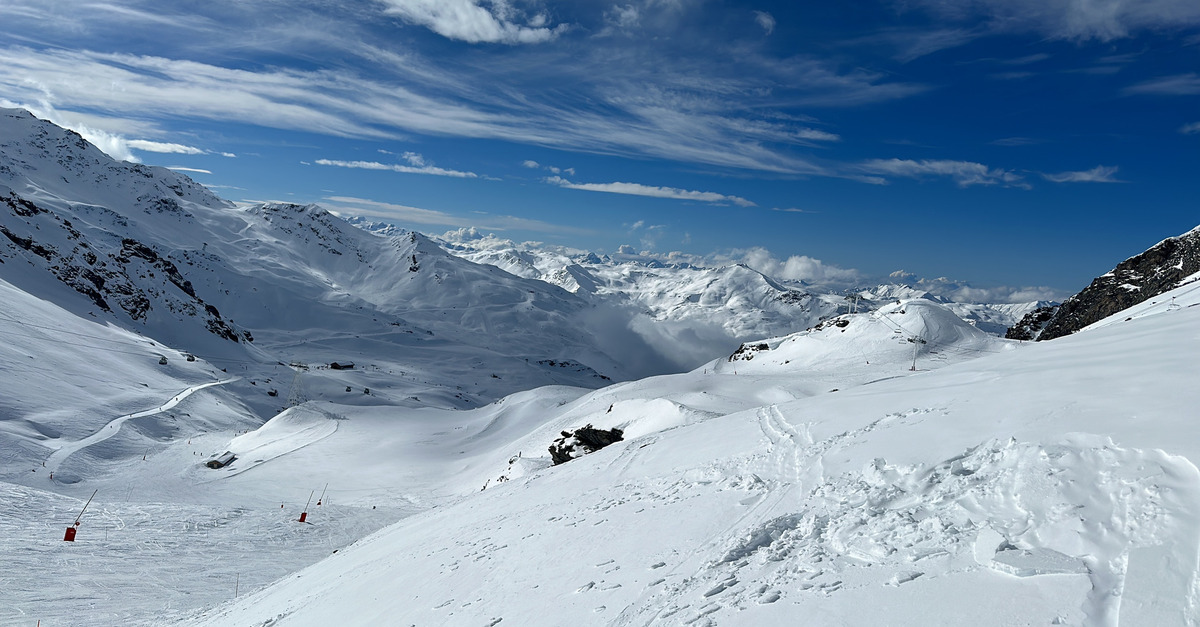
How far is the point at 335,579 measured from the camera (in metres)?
15.2

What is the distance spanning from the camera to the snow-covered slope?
20.0ft

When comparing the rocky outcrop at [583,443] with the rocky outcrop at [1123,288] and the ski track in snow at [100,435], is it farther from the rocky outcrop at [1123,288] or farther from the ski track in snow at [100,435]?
the rocky outcrop at [1123,288]

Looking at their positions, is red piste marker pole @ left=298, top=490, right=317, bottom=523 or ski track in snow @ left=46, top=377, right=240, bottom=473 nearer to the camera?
red piste marker pole @ left=298, top=490, right=317, bottom=523

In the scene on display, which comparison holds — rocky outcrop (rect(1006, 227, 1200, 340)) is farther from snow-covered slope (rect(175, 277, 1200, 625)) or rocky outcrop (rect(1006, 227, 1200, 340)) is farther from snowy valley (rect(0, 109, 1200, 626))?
snow-covered slope (rect(175, 277, 1200, 625))

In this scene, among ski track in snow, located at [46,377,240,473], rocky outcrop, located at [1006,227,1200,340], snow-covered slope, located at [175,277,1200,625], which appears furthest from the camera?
rocky outcrop, located at [1006,227,1200,340]

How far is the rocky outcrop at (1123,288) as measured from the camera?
59031mm

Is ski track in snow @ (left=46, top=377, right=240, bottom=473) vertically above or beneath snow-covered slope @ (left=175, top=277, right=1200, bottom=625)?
beneath

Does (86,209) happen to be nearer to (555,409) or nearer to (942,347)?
(555,409)

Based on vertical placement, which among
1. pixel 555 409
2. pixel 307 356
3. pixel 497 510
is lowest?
pixel 307 356

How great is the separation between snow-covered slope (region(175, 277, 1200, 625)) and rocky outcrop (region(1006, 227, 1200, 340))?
61.1m

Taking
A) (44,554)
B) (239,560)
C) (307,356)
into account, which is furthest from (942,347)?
(307,356)

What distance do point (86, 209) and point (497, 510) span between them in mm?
246347

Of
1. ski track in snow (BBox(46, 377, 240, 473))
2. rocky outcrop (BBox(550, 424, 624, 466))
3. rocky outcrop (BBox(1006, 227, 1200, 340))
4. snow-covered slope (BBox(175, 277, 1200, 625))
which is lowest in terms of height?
ski track in snow (BBox(46, 377, 240, 473))

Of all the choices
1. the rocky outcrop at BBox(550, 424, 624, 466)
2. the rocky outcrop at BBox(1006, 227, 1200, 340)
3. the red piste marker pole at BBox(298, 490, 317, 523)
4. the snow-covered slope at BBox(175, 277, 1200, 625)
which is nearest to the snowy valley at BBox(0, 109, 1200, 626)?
the snow-covered slope at BBox(175, 277, 1200, 625)
